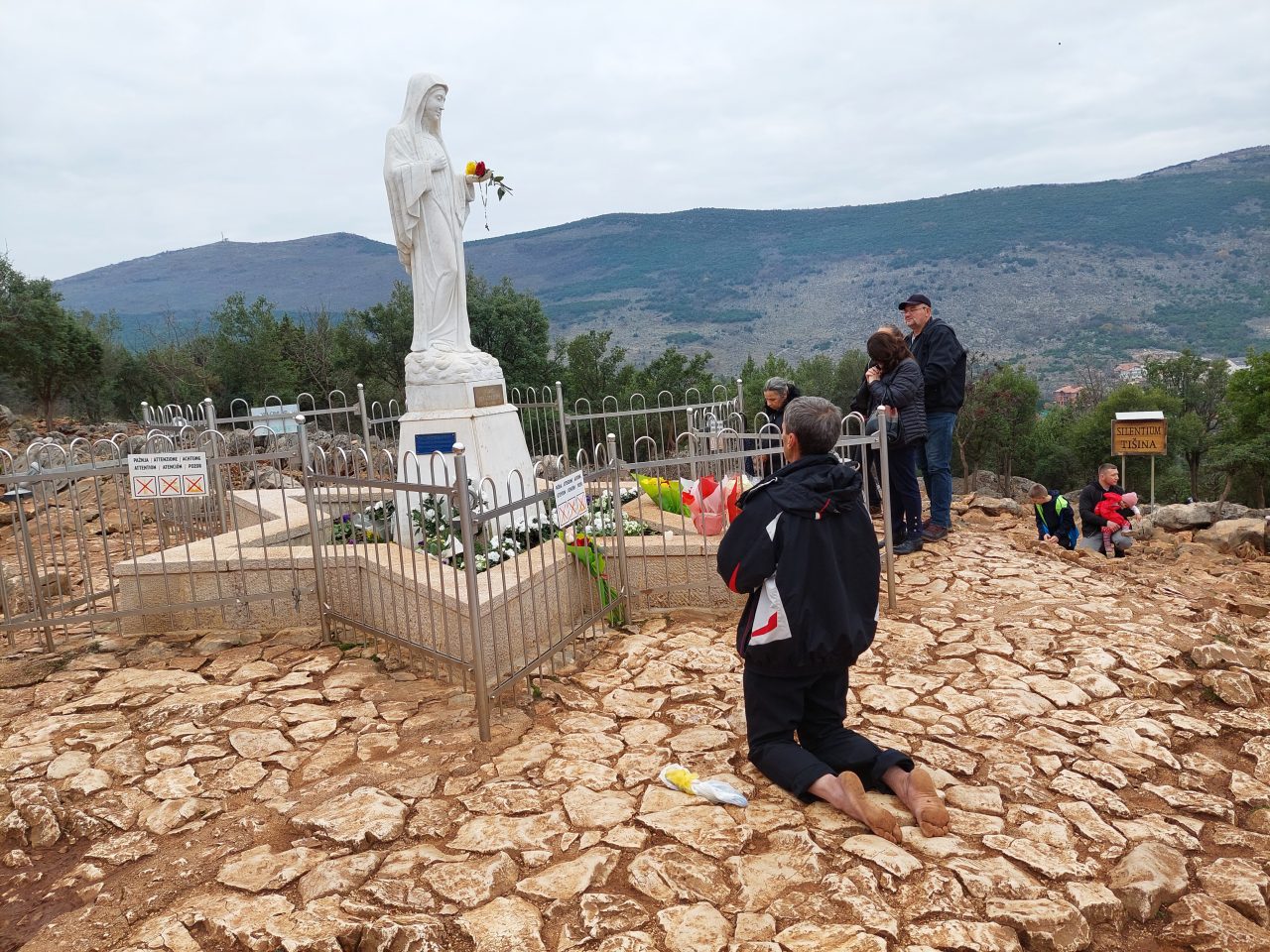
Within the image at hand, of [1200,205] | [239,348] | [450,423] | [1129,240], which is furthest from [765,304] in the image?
[450,423]

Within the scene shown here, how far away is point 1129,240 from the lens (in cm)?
8869

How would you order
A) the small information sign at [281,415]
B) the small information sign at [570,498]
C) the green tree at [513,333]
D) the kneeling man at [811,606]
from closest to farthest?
the kneeling man at [811,606]
the small information sign at [570,498]
the small information sign at [281,415]
the green tree at [513,333]

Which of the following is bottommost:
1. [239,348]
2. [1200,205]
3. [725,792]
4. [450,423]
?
[725,792]

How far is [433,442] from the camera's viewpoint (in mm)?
6387

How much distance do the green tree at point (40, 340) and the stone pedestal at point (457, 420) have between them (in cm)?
1403

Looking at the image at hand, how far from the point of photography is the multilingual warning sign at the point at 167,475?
198 inches

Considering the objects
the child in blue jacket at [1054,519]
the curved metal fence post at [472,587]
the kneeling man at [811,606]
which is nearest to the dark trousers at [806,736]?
the kneeling man at [811,606]

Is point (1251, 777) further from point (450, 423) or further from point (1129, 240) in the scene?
point (1129, 240)

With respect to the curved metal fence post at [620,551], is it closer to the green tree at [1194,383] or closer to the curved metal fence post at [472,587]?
the curved metal fence post at [472,587]

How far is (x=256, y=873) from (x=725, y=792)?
5.78 feet

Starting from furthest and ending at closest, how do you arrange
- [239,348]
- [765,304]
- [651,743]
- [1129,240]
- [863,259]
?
[863,259] < [765,304] < [1129,240] < [239,348] < [651,743]

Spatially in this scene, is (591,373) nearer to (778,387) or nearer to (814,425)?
(778,387)

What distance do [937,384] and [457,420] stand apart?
A: 4.19m

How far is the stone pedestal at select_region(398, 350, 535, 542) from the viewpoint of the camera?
6.39m
